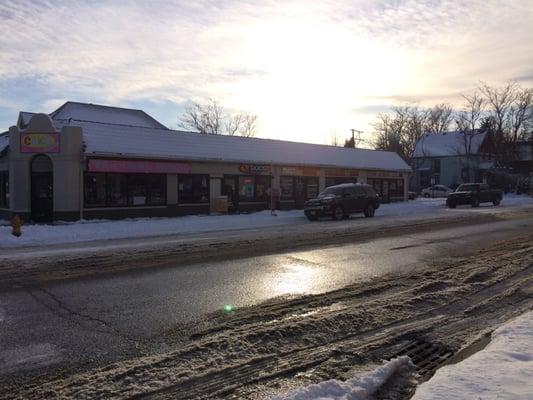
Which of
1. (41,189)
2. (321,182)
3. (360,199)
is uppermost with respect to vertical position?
(321,182)

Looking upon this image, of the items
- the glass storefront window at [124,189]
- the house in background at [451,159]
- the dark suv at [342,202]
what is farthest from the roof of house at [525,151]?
the glass storefront window at [124,189]

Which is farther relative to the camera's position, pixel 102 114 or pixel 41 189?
pixel 102 114

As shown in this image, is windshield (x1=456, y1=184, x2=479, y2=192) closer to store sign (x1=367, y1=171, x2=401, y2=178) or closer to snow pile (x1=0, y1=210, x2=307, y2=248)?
store sign (x1=367, y1=171, x2=401, y2=178)

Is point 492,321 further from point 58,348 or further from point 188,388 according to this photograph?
point 58,348

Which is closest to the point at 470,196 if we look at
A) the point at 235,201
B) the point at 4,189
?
the point at 235,201

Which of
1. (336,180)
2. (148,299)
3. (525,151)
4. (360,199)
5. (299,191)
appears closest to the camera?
(148,299)

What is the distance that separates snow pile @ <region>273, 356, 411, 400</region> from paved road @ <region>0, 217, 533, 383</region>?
2027 millimetres

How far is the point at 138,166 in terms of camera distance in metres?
24.7

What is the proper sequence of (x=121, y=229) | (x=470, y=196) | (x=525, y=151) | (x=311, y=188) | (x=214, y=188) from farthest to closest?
1. (x=525, y=151)
2. (x=470, y=196)
3. (x=311, y=188)
4. (x=214, y=188)
5. (x=121, y=229)

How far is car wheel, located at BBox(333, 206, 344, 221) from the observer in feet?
79.5

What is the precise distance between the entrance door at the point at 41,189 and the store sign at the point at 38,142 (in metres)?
0.51


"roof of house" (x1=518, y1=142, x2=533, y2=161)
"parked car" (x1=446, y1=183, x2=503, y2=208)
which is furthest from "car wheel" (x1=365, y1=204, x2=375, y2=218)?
"roof of house" (x1=518, y1=142, x2=533, y2=161)

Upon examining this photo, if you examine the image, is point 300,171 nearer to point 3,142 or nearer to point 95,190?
point 95,190

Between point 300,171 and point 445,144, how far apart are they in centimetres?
4611
